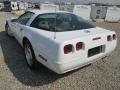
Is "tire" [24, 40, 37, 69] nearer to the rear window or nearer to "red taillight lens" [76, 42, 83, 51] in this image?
the rear window

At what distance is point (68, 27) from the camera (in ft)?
13.0

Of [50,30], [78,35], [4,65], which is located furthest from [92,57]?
[4,65]

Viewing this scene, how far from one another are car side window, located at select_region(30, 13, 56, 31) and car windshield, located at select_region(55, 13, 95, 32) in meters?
0.12

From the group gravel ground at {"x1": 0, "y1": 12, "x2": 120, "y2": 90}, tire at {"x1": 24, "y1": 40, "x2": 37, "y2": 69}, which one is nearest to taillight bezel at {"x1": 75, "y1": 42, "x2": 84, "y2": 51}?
gravel ground at {"x1": 0, "y1": 12, "x2": 120, "y2": 90}

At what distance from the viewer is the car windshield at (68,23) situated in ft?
12.8

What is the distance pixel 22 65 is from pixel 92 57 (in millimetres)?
1963

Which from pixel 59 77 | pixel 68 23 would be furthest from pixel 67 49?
pixel 68 23

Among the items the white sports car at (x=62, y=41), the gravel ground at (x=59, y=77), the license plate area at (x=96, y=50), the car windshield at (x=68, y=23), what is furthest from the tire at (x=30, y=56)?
the license plate area at (x=96, y=50)

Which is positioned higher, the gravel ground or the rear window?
the rear window

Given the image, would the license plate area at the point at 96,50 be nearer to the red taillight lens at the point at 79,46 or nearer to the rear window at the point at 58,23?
the red taillight lens at the point at 79,46

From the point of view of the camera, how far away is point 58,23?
13.3 feet

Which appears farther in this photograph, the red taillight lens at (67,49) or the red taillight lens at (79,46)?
the red taillight lens at (79,46)

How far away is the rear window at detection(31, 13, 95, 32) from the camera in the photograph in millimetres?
3919

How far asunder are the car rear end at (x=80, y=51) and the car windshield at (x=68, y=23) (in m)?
0.59
